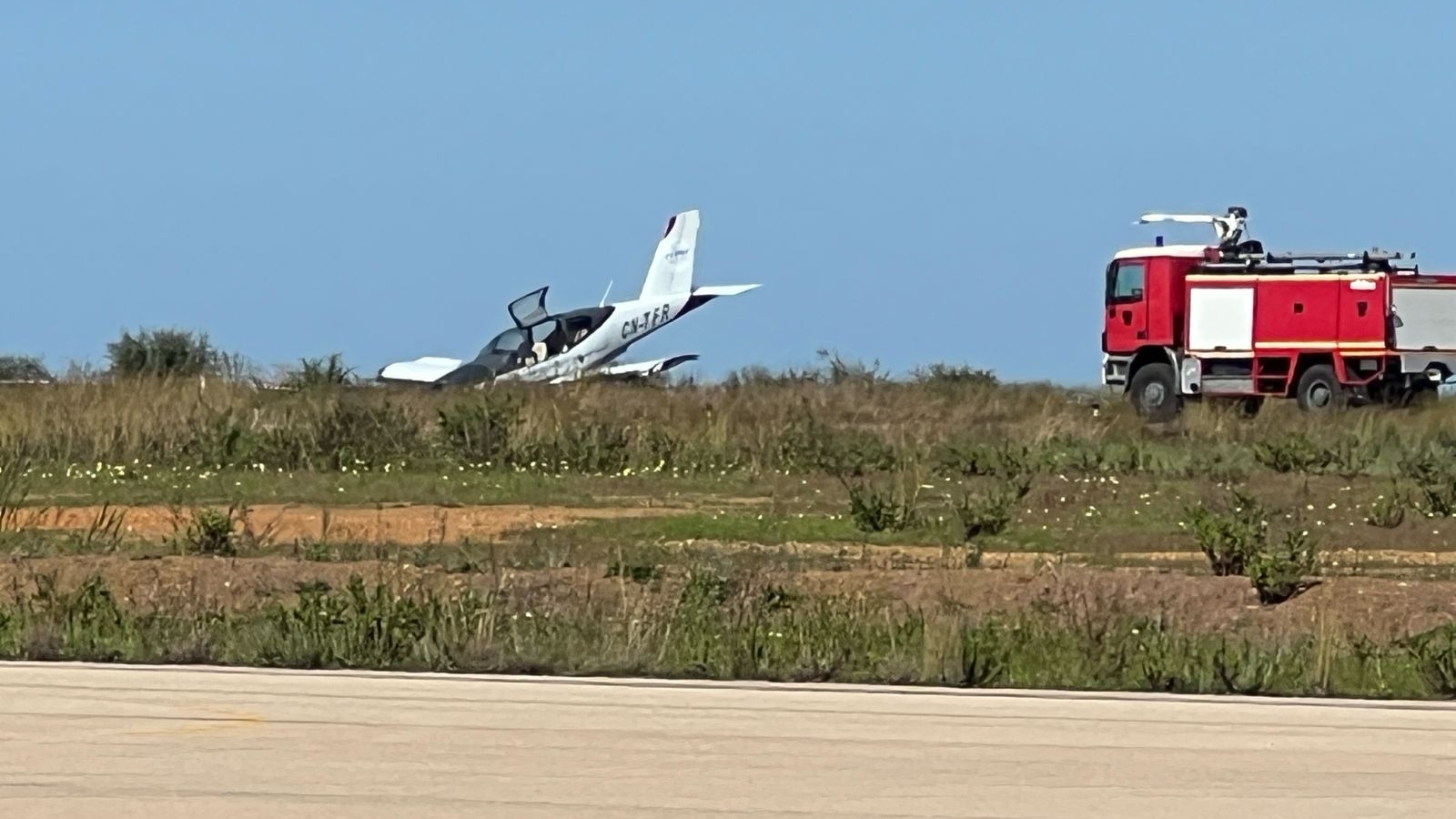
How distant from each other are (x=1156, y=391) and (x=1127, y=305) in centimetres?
175

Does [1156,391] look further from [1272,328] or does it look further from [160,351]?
[160,351]

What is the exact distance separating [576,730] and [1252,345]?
32.0 m

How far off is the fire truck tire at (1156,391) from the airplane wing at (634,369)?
32.2 ft

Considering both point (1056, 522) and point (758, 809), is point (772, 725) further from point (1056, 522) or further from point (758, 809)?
point (1056, 522)

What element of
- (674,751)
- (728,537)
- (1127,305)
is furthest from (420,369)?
(674,751)

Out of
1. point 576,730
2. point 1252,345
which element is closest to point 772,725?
point 576,730

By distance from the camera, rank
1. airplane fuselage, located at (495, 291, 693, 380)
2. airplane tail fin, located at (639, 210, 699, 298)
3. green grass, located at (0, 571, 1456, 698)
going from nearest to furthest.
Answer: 1. green grass, located at (0, 571, 1456, 698)
2. airplane fuselage, located at (495, 291, 693, 380)
3. airplane tail fin, located at (639, 210, 699, 298)

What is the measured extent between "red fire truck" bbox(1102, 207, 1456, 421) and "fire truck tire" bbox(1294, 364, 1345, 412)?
2 cm

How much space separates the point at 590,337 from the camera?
51.8 metres

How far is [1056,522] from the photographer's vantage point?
21359 mm

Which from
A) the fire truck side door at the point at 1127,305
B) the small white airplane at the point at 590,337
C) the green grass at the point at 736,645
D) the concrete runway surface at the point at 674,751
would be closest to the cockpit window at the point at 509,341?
the small white airplane at the point at 590,337

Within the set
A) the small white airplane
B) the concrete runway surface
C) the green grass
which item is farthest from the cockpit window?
the concrete runway surface

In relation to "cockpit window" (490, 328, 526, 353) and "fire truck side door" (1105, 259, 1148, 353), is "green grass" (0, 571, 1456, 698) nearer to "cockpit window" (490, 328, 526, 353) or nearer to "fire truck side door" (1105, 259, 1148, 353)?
"fire truck side door" (1105, 259, 1148, 353)

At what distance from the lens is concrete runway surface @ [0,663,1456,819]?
8023 mm
